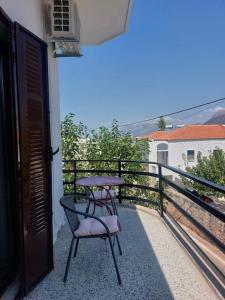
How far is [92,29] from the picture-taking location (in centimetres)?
421

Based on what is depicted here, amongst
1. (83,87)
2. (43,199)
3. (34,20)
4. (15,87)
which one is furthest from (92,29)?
(83,87)

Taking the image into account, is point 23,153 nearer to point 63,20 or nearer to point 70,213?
point 70,213

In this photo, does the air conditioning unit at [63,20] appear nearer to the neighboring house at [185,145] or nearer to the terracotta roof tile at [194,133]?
the neighboring house at [185,145]

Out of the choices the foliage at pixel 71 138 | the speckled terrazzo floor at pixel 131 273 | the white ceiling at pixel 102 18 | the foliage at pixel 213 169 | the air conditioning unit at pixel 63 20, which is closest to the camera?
the speckled terrazzo floor at pixel 131 273

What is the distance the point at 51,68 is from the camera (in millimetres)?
3340

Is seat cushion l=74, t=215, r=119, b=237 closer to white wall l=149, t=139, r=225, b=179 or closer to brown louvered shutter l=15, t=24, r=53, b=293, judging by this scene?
brown louvered shutter l=15, t=24, r=53, b=293

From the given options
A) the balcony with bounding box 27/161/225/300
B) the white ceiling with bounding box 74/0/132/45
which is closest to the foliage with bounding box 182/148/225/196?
the white ceiling with bounding box 74/0/132/45

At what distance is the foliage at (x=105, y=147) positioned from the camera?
6105 mm

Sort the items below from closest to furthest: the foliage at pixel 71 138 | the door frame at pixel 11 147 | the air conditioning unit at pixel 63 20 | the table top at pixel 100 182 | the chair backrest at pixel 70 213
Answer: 1. the door frame at pixel 11 147
2. the chair backrest at pixel 70 213
3. the air conditioning unit at pixel 63 20
4. the table top at pixel 100 182
5. the foliage at pixel 71 138

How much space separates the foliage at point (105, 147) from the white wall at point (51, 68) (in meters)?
2.43

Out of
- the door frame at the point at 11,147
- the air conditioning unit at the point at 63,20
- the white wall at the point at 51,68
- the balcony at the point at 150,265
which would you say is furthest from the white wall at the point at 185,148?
the door frame at the point at 11,147

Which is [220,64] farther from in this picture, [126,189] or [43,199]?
[43,199]

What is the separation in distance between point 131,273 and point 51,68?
2316 mm

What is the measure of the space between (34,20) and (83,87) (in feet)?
69.7
